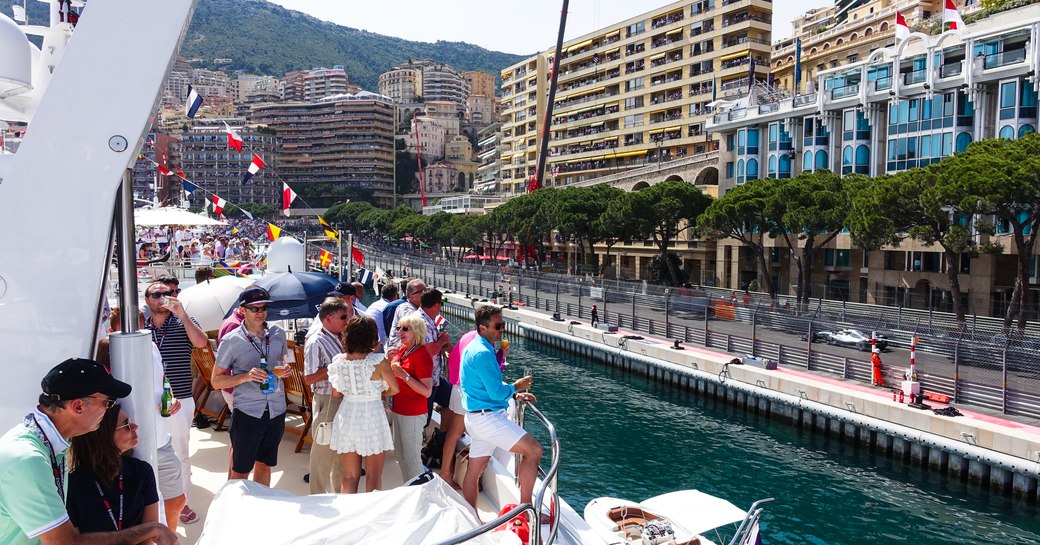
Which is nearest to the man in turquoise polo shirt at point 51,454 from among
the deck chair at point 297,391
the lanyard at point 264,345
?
the lanyard at point 264,345

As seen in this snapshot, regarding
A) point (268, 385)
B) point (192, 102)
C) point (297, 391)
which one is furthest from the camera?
point (192, 102)

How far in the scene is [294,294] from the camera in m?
9.73

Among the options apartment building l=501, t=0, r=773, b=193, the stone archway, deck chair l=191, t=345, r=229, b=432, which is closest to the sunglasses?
deck chair l=191, t=345, r=229, b=432

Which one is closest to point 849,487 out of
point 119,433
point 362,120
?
point 119,433

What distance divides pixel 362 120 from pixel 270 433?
151851 mm

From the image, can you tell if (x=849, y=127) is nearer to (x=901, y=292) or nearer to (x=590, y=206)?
(x=901, y=292)

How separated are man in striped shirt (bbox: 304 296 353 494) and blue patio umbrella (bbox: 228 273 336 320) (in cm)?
365

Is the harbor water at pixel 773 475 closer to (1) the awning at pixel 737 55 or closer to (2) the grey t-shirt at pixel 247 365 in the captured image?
(2) the grey t-shirt at pixel 247 365

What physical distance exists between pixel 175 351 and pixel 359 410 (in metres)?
1.61

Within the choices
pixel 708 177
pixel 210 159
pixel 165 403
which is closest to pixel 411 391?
pixel 165 403

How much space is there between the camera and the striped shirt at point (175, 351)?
5.62 metres

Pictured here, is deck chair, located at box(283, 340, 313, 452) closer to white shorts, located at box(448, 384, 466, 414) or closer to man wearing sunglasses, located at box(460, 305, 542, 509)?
white shorts, located at box(448, 384, 466, 414)

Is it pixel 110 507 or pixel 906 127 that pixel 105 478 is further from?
pixel 906 127

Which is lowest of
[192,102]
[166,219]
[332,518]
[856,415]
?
[856,415]
